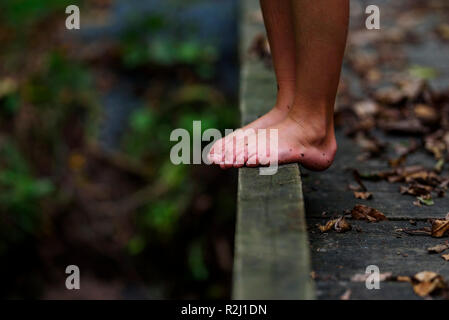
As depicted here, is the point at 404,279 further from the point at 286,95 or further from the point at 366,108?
the point at 366,108

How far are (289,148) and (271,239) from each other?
0.45m

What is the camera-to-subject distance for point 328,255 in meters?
1.54

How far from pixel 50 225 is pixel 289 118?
244cm

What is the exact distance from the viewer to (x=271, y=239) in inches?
52.1

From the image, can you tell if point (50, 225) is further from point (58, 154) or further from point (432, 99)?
point (432, 99)

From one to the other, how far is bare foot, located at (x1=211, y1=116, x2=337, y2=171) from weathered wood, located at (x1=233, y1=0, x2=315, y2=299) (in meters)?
0.04

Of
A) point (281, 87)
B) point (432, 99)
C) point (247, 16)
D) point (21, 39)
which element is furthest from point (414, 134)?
point (21, 39)

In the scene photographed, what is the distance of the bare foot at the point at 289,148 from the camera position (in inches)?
67.5

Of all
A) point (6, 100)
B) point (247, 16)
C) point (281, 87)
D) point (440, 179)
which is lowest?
point (440, 179)

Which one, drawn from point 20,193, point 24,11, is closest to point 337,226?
point 20,193

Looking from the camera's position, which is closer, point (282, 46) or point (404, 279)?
point (404, 279)

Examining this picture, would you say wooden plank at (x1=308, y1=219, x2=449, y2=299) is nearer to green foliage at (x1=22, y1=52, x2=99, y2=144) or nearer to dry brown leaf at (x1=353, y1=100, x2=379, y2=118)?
dry brown leaf at (x1=353, y1=100, x2=379, y2=118)

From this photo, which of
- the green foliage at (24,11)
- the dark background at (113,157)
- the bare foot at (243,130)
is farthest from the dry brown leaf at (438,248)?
the green foliage at (24,11)

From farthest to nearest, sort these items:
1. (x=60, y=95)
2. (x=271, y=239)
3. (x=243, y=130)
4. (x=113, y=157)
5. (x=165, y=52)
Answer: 1. (x=165, y=52)
2. (x=60, y=95)
3. (x=113, y=157)
4. (x=243, y=130)
5. (x=271, y=239)
